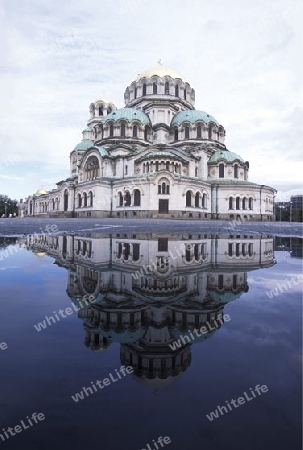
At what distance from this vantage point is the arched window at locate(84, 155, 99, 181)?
1655 inches

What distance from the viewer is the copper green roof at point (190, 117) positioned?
144 ft

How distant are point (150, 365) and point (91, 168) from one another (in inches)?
1716

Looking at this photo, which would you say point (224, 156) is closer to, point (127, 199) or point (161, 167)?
point (161, 167)

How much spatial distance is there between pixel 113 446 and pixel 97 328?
1.05 meters

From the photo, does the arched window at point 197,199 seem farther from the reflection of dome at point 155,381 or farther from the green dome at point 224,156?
the reflection of dome at point 155,381

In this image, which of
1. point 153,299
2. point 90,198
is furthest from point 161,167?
point 153,299

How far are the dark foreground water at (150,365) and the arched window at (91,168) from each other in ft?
133

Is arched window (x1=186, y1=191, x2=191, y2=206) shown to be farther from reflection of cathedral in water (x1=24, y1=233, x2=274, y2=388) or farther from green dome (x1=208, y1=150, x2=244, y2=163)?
reflection of cathedral in water (x1=24, y1=233, x2=274, y2=388)

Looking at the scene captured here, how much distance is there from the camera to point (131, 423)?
1.16 m

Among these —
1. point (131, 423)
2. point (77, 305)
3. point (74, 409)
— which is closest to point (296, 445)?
point (131, 423)

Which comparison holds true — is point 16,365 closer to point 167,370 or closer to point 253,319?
point 167,370

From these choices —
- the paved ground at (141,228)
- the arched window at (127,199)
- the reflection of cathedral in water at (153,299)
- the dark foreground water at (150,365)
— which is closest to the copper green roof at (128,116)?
the arched window at (127,199)

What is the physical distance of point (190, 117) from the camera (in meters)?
44.1

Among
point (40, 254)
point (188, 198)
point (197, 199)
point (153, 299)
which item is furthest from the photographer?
point (197, 199)
